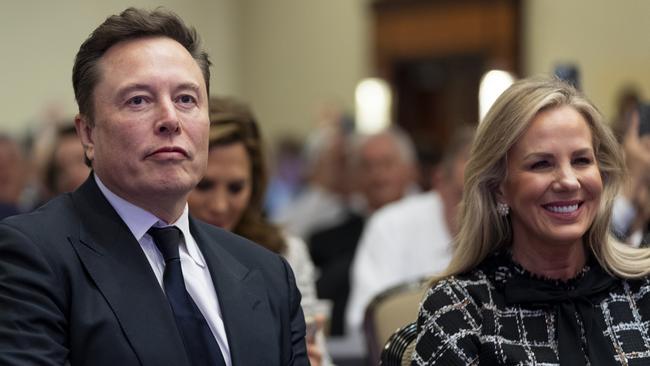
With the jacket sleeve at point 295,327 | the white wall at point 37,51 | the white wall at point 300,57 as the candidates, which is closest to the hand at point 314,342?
the jacket sleeve at point 295,327

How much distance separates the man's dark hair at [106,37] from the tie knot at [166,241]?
0.85 ft

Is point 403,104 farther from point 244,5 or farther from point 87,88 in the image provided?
point 87,88

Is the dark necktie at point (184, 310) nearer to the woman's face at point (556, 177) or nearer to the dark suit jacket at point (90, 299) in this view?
the dark suit jacket at point (90, 299)

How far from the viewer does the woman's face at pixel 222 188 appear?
10.8 feet

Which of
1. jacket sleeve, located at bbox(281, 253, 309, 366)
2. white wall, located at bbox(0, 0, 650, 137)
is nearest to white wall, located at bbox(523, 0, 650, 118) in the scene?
white wall, located at bbox(0, 0, 650, 137)

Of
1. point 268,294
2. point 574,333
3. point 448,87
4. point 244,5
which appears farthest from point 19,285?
point 244,5

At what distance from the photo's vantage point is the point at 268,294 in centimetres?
245

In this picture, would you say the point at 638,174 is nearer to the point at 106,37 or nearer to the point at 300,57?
the point at 106,37

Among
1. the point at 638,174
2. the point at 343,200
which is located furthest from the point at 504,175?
the point at 343,200

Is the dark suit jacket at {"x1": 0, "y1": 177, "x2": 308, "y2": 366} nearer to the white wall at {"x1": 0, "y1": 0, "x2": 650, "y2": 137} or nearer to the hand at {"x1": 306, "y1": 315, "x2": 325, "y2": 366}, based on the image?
the hand at {"x1": 306, "y1": 315, "x2": 325, "y2": 366}

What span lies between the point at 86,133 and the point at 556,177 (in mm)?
1115

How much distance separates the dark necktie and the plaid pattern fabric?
597 millimetres

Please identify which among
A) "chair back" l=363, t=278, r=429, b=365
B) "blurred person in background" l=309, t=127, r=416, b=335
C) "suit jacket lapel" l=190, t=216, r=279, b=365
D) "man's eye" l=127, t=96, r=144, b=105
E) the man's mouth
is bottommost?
"blurred person in background" l=309, t=127, r=416, b=335

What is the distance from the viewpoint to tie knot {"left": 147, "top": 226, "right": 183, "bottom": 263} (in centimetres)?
225
